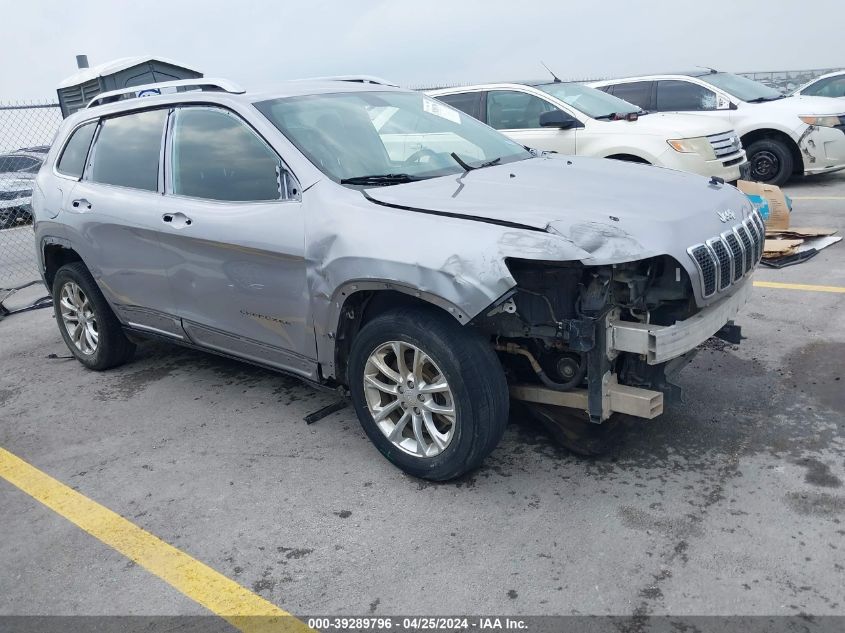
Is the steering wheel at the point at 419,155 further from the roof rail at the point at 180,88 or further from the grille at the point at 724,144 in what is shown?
the grille at the point at 724,144

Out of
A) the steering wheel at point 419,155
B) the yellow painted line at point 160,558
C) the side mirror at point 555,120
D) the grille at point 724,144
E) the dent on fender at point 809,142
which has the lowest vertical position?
the yellow painted line at point 160,558

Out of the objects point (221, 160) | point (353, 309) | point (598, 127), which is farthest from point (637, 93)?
point (353, 309)

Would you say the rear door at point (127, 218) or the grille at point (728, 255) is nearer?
the grille at point (728, 255)

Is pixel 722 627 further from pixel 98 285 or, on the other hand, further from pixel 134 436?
pixel 98 285

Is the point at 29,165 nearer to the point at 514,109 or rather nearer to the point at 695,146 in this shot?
the point at 514,109

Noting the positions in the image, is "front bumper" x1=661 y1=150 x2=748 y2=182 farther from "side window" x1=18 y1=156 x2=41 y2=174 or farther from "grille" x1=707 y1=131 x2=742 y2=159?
"side window" x1=18 y1=156 x2=41 y2=174

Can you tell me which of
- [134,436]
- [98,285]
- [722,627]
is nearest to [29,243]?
[98,285]

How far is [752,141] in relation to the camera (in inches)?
442

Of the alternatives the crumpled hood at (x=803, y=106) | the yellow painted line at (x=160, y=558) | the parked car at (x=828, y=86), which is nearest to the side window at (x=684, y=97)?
the crumpled hood at (x=803, y=106)

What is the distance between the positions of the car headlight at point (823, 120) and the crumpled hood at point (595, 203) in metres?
7.72

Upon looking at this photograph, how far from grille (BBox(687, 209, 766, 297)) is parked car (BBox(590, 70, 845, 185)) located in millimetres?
7877

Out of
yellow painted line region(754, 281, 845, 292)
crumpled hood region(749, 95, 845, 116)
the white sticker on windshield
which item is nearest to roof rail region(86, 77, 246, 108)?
the white sticker on windshield

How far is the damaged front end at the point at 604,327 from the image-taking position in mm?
3266

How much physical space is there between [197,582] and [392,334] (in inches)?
50.9
